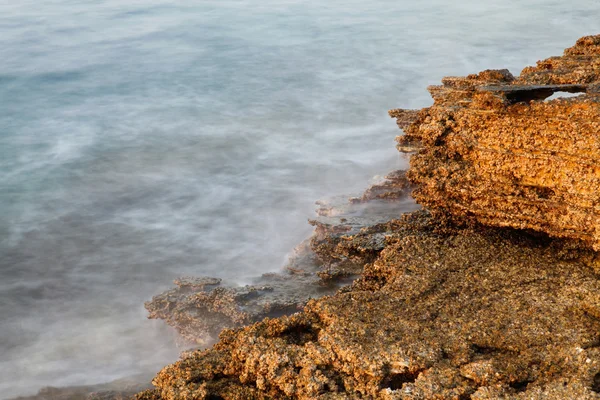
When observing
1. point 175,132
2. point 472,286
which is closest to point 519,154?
point 472,286

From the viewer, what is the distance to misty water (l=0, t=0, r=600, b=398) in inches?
272

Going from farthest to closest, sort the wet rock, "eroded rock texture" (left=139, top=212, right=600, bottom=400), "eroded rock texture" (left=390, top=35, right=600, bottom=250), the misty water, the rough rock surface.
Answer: the misty water, the rough rock surface, the wet rock, "eroded rock texture" (left=390, top=35, right=600, bottom=250), "eroded rock texture" (left=139, top=212, right=600, bottom=400)

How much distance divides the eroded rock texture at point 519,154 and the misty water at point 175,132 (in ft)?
9.67

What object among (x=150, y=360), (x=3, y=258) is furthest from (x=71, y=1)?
(x=150, y=360)

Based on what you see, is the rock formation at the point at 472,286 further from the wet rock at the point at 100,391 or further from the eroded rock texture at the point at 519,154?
the wet rock at the point at 100,391

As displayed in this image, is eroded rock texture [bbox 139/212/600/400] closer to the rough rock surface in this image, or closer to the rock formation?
the rock formation

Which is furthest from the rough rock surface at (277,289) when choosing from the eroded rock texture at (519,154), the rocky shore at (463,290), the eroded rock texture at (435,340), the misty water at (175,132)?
the eroded rock texture at (435,340)

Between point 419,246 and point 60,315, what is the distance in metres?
4.29

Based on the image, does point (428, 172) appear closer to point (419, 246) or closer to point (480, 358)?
point (419, 246)

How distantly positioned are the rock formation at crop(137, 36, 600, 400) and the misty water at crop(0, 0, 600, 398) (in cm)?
251

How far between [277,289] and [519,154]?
248cm

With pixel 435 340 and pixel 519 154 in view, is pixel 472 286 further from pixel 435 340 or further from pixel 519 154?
pixel 519 154

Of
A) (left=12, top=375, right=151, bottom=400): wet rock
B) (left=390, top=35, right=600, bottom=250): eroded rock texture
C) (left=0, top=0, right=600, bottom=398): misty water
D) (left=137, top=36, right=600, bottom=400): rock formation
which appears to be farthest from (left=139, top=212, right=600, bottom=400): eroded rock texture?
→ (left=0, top=0, right=600, bottom=398): misty water

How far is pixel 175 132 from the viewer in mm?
12312
